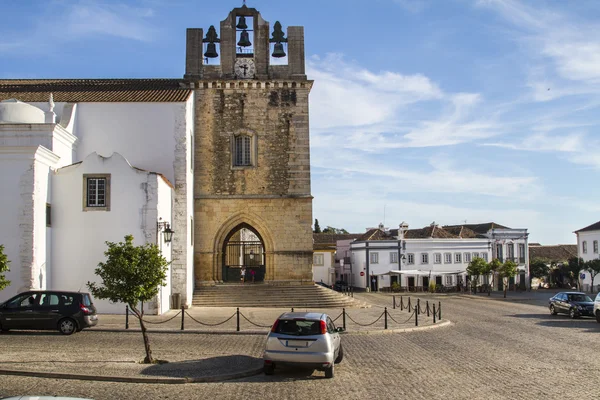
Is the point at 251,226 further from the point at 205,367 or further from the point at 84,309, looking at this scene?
the point at 205,367

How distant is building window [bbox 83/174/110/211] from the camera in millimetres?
24034

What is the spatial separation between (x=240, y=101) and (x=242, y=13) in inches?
180

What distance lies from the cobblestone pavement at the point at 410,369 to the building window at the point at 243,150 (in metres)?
14.0

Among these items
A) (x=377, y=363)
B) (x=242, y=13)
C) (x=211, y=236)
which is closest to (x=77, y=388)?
(x=377, y=363)

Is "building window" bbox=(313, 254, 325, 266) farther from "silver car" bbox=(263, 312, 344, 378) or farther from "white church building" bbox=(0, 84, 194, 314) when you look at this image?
"silver car" bbox=(263, 312, 344, 378)

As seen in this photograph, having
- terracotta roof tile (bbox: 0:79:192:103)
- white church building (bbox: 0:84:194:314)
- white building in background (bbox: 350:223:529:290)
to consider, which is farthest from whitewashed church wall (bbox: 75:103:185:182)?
white building in background (bbox: 350:223:529:290)

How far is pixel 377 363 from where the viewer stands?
13992 mm

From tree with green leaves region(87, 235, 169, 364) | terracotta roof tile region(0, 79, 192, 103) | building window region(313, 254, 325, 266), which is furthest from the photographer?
building window region(313, 254, 325, 266)

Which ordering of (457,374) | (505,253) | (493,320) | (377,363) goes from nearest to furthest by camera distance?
(457,374), (377,363), (493,320), (505,253)

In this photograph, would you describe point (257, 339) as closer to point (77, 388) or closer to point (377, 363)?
point (377, 363)

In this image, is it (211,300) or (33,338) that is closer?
(33,338)

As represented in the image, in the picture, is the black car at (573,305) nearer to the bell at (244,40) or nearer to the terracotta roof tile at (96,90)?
the terracotta roof tile at (96,90)

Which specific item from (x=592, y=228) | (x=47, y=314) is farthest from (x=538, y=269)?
(x=47, y=314)

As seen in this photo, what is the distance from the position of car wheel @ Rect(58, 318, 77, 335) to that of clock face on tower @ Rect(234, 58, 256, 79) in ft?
56.5
